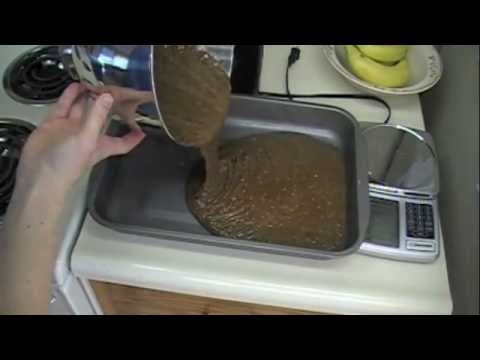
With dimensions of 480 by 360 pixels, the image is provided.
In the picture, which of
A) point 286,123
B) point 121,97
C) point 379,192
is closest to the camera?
point 121,97

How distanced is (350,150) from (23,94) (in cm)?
54

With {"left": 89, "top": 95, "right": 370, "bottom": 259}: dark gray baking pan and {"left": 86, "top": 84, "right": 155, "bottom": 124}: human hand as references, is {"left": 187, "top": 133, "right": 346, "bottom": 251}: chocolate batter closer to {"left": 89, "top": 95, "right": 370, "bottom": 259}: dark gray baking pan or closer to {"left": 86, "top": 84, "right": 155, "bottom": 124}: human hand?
{"left": 89, "top": 95, "right": 370, "bottom": 259}: dark gray baking pan

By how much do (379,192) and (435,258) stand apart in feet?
0.40

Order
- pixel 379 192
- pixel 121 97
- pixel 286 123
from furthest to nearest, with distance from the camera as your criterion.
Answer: pixel 286 123
pixel 379 192
pixel 121 97

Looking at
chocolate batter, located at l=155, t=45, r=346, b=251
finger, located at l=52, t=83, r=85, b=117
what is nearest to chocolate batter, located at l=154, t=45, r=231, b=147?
chocolate batter, located at l=155, t=45, r=346, b=251

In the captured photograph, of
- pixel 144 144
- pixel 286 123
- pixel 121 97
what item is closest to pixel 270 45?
pixel 286 123

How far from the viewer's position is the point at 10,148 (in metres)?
0.76

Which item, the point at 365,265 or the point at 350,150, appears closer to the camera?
the point at 365,265

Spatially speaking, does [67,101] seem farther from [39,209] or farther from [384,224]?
[384,224]

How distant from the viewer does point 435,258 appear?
691 mm

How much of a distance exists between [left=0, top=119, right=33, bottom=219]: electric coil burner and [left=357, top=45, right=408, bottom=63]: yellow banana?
0.57m
